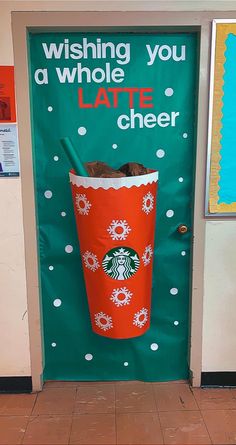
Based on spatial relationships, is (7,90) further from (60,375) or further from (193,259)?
(60,375)

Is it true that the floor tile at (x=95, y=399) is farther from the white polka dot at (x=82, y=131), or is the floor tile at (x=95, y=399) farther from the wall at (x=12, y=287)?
the white polka dot at (x=82, y=131)

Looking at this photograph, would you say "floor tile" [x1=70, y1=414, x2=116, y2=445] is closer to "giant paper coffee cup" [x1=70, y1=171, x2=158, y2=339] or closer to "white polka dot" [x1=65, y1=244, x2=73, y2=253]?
"giant paper coffee cup" [x1=70, y1=171, x2=158, y2=339]

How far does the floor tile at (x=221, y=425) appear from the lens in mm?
2093

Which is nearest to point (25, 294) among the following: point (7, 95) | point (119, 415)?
point (119, 415)

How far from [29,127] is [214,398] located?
181 cm

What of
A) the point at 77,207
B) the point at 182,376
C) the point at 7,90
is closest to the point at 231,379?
the point at 182,376

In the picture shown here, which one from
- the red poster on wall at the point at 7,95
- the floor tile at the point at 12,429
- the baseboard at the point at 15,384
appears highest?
the red poster on wall at the point at 7,95

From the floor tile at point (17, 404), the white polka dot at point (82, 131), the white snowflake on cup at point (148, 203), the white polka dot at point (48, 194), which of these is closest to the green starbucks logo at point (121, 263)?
the white snowflake on cup at point (148, 203)

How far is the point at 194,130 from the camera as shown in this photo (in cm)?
234

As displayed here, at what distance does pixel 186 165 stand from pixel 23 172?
89 centimetres

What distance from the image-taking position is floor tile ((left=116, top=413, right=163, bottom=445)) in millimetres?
2082

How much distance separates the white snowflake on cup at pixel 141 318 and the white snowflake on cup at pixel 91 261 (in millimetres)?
333

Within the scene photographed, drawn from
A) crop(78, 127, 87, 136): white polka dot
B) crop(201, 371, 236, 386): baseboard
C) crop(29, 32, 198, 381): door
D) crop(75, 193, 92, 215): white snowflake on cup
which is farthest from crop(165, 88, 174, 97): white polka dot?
crop(201, 371, 236, 386): baseboard

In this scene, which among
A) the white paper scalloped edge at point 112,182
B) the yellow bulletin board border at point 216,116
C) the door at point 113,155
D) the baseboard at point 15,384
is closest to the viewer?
the white paper scalloped edge at point 112,182
